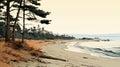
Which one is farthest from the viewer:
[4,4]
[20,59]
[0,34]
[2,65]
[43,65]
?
[0,34]

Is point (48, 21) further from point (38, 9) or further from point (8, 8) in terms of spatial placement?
point (8, 8)

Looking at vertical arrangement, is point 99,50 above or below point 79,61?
below

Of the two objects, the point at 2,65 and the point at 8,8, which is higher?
the point at 8,8

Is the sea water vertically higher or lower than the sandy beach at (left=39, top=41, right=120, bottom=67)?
lower

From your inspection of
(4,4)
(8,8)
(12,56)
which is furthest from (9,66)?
(4,4)

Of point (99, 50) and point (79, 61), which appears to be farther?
point (99, 50)

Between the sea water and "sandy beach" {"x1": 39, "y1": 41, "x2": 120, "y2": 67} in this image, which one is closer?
"sandy beach" {"x1": 39, "y1": 41, "x2": 120, "y2": 67}

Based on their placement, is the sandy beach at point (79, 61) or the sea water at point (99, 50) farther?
the sea water at point (99, 50)

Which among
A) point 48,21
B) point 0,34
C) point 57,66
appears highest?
point 48,21

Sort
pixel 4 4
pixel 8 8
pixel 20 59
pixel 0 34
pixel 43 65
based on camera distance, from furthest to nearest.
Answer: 1. pixel 0 34
2. pixel 4 4
3. pixel 8 8
4. pixel 20 59
5. pixel 43 65

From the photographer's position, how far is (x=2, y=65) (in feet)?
59.8

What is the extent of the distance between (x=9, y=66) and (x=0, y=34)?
67.5 meters

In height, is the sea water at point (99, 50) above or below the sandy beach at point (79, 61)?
below

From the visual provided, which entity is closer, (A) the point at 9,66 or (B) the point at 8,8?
(A) the point at 9,66
